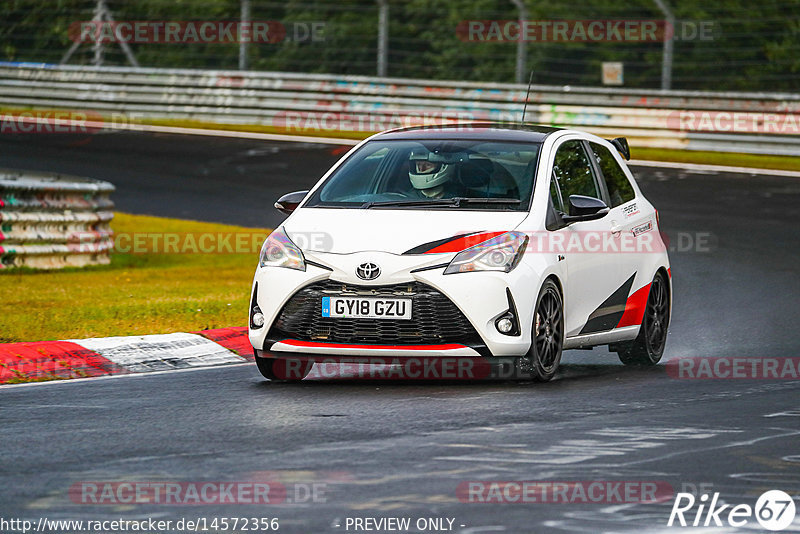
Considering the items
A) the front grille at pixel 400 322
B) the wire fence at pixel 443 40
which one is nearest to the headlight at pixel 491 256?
the front grille at pixel 400 322

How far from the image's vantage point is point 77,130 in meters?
29.4

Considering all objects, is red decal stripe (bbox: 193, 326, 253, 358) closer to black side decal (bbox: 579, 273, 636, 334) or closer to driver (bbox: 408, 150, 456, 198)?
driver (bbox: 408, 150, 456, 198)

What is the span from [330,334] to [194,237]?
10.5 meters

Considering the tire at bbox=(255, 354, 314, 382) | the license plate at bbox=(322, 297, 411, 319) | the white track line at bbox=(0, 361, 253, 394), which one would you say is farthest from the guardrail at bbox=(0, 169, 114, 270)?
the license plate at bbox=(322, 297, 411, 319)

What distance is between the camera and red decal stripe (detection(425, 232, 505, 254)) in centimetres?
877

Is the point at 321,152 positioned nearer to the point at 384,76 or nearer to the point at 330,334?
the point at 384,76

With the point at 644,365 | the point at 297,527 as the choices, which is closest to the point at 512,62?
the point at 644,365

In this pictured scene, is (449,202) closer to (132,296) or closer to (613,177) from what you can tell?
(613,177)

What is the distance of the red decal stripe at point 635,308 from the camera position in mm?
10281

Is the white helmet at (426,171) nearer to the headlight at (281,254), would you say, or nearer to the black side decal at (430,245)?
the black side decal at (430,245)

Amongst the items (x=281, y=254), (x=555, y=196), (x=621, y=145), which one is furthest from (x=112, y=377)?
(x=621, y=145)

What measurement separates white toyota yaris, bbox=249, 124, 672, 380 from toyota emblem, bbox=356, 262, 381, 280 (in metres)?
0.01

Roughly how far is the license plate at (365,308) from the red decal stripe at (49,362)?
1843mm

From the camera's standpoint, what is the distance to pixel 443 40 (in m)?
30.3
